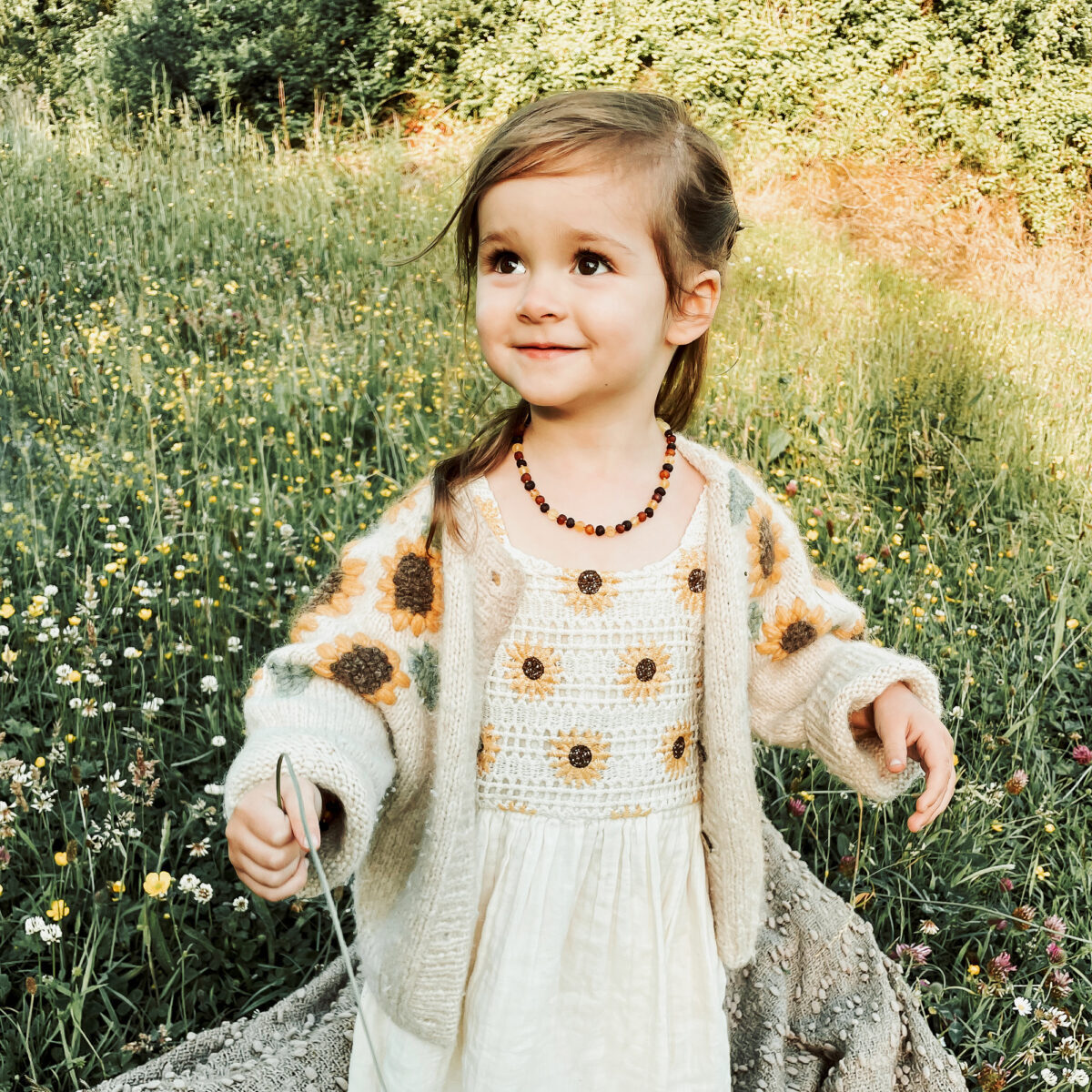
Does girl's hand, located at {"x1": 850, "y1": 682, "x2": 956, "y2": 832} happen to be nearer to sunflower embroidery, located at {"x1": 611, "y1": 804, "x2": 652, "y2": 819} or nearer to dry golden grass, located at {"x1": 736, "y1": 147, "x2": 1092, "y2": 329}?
sunflower embroidery, located at {"x1": 611, "y1": 804, "x2": 652, "y2": 819}

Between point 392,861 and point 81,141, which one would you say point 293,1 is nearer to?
point 81,141

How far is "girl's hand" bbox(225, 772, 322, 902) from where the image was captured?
1.13 m

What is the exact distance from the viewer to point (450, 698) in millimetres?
1425

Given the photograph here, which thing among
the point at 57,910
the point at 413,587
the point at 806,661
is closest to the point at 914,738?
the point at 806,661

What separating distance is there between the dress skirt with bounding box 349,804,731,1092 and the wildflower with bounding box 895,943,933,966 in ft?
2.04

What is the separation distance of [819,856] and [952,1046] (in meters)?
0.43

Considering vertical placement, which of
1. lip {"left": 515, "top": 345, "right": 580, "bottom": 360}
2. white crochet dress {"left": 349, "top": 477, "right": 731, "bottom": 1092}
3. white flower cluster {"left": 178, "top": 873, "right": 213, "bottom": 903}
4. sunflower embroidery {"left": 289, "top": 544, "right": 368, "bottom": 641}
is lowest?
white flower cluster {"left": 178, "top": 873, "right": 213, "bottom": 903}

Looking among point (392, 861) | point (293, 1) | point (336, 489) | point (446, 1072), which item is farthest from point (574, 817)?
point (293, 1)

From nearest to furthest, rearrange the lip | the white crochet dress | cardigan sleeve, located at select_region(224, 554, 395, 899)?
cardigan sleeve, located at select_region(224, 554, 395, 899) → the lip → the white crochet dress

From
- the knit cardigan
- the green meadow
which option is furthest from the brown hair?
the green meadow

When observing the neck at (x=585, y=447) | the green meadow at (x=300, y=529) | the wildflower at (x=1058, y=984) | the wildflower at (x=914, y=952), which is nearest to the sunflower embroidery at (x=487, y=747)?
the neck at (x=585, y=447)

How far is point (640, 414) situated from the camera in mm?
1493

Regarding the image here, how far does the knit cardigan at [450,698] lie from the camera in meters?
1.41

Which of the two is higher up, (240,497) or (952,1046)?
(240,497)
